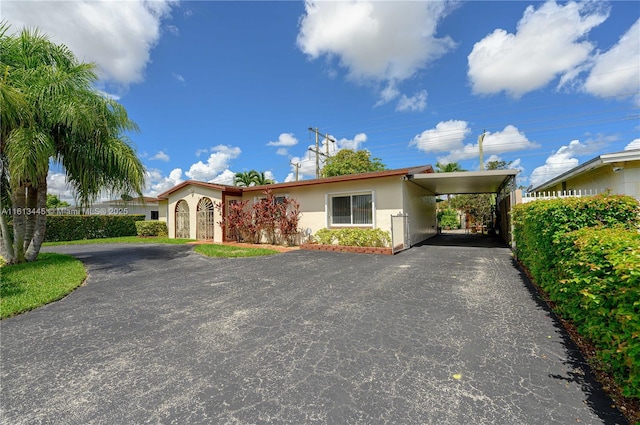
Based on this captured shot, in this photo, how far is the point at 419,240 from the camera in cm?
1377

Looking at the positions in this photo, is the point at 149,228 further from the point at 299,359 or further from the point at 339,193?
the point at 299,359

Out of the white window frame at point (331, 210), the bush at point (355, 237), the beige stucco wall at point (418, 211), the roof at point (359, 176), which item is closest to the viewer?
the roof at point (359, 176)

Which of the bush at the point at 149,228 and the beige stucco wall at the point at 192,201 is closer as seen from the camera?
the beige stucco wall at the point at 192,201

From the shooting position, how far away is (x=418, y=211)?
1347 cm

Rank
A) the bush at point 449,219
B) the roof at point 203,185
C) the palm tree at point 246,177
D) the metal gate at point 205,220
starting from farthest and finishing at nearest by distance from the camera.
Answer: the palm tree at point 246,177 → the bush at point 449,219 → the metal gate at point 205,220 → the roof at point 203,185

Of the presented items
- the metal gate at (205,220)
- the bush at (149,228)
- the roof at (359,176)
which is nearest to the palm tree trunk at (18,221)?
the metal gate at (205,220)

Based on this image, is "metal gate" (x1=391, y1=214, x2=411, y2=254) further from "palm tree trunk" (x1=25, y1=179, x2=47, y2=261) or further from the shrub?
"palm tree trunk" (x1=25, y1=179, x2=47, y2=261)

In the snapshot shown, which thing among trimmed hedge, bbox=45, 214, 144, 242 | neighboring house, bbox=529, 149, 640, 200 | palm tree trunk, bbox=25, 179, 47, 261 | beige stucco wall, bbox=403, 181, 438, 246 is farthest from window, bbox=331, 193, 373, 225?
trimmed hedge, bbox=45, 214, 144, 242

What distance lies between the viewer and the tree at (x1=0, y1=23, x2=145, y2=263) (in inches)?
275

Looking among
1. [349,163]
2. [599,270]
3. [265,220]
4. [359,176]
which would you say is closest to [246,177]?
[349,163]

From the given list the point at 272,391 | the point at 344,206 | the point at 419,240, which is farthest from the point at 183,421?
the point at 419,240

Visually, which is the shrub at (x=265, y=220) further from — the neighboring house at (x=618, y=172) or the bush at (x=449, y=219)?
the bush at (x=449, y=219)

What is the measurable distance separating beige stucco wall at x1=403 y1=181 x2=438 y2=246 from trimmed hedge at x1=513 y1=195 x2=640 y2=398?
6.69 meters

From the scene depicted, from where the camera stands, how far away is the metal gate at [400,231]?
10.3 m
